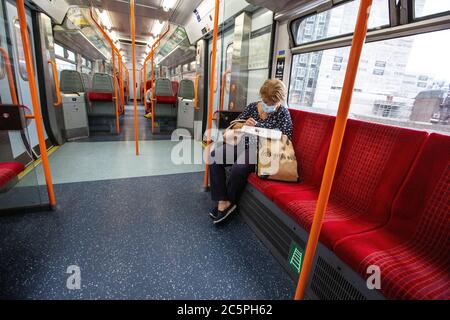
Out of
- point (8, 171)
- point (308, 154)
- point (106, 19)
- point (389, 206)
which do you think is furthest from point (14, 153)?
point (106, 19)

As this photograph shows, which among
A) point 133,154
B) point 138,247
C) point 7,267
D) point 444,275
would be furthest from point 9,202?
point 444,275

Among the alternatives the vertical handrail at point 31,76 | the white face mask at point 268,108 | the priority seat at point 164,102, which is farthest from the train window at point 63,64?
the white face mask at point 268,108

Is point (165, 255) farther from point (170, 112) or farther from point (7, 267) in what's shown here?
point (170, 112)

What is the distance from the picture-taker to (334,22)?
252cm

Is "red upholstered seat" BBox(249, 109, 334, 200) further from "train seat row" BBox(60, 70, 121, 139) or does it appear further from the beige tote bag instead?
"train seat row" BBox(60, 70, 121, 139)

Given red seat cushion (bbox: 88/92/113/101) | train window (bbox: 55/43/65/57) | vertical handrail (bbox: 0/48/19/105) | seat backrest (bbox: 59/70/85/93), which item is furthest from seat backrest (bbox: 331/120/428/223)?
train window (bbox: 55/43/65/57)

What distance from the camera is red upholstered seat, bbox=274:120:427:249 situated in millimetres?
1472

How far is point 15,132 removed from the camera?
7.43 ft

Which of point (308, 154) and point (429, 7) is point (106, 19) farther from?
point (429, 7)

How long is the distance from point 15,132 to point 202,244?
2.16m

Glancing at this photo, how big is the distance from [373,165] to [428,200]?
A: 16.2 inches

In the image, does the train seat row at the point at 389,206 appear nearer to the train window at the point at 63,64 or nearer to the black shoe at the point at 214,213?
the black shoe at the point at 214,213

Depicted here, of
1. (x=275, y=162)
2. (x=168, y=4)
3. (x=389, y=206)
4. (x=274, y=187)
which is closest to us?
(x=389, y=206)
